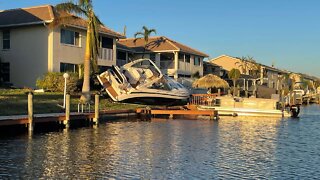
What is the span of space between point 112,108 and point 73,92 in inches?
176

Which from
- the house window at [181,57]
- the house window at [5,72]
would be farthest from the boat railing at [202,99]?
the house window at [5,72]

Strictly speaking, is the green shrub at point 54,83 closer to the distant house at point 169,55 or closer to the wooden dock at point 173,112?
the wooden dock at point 173,112

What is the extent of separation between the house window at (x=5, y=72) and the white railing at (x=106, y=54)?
8.73m

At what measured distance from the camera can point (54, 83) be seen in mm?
36688

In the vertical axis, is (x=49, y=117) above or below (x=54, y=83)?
below

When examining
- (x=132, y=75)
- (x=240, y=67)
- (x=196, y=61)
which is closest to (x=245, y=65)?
(x=240, y=67)

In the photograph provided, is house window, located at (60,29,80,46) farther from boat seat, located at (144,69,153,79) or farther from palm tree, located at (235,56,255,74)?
palm tree, located at (235,56,255,74)

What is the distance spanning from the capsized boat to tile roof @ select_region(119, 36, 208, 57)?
1576cm

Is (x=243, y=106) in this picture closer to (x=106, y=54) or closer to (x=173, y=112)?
(x=173, y=112)

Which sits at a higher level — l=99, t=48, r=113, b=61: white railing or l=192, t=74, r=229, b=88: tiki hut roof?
l=99, t=48, r=113, b=61: white railing

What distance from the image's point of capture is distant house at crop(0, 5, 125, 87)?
126 feet

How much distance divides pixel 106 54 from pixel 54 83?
9189 millimetres

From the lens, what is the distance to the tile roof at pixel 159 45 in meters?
56.9

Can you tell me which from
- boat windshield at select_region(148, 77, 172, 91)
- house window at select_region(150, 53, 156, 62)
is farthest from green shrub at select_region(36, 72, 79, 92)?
house window at select_region(150, 53, 156, 62)
